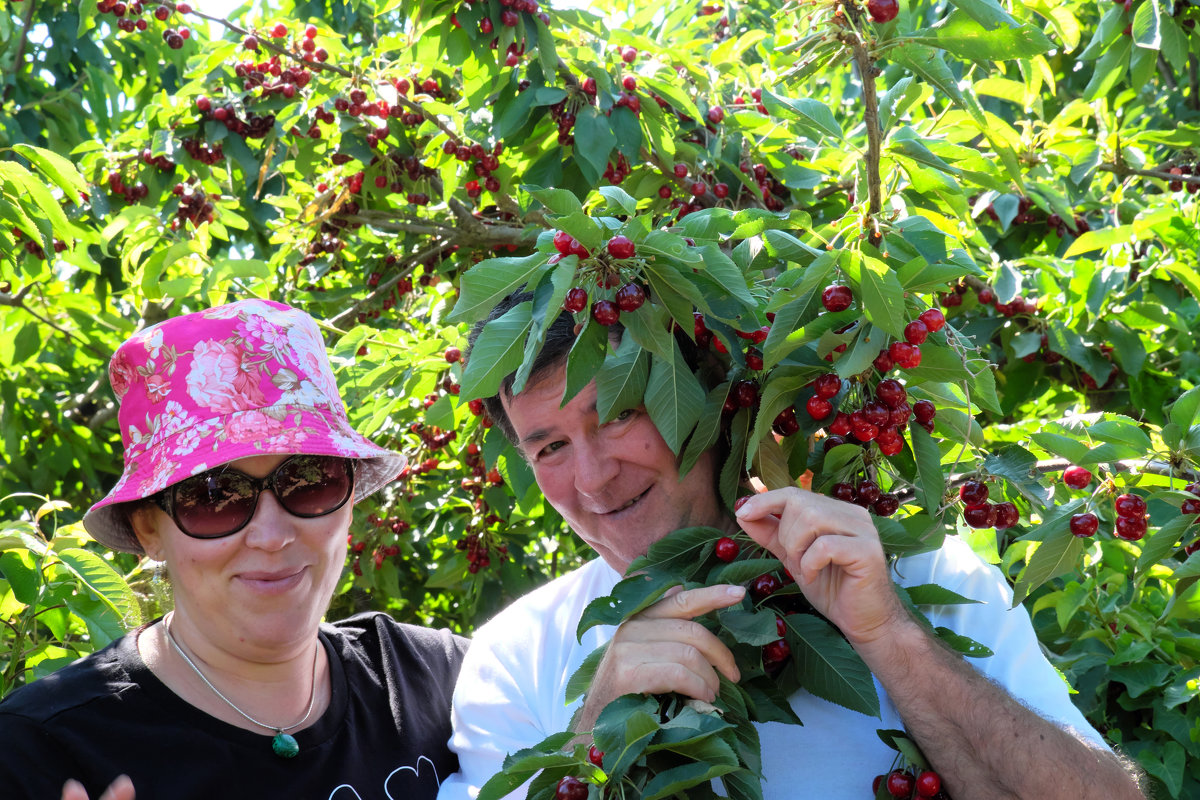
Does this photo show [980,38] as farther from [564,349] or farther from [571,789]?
[571,789]

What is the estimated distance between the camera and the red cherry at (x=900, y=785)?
1686 mm

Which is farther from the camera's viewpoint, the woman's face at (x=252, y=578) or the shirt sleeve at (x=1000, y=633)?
the woman's face at (x=252, y=578)

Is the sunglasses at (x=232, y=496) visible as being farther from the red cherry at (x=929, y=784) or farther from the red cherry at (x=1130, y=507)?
the red cherry at (x=1130, y=507)

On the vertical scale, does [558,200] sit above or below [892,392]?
above

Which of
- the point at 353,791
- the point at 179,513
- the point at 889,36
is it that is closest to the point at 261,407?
the point at 179,513

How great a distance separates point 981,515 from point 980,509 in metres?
0.01

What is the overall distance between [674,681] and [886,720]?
479mm

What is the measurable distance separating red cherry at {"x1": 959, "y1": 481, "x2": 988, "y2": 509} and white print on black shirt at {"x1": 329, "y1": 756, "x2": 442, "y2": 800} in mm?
1234

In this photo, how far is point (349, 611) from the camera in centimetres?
458

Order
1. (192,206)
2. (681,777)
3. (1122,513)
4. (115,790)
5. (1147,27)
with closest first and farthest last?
(681,777), (115,790), (1122,513), (1147,27), (192,206)

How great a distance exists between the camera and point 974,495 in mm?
1783

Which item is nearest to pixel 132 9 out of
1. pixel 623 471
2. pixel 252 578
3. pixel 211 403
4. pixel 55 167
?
pixel 55 167

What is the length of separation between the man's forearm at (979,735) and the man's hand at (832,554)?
0.14ft

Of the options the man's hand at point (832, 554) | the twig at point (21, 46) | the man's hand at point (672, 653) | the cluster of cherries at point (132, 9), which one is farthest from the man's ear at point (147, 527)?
the twig at point (21, 46)
